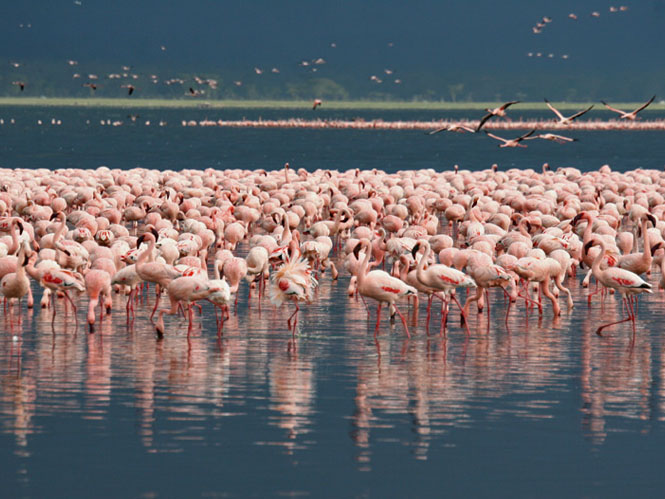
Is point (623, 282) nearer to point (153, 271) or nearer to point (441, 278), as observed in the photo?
point (441, 278)

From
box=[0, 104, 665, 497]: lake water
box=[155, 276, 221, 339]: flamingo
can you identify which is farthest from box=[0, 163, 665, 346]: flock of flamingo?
box=[0, 104, 665, 497]: lake water

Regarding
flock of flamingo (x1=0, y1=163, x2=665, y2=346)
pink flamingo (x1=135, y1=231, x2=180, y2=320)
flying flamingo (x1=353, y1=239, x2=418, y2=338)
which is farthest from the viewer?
pink flamingo (x1=135, y1=231, x2=180, y2=320)

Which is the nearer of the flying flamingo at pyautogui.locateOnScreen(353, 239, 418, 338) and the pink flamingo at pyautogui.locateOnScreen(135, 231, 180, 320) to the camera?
the flying flamingo at pyautogui.locateOnScreen(353, 239, 418, 338)

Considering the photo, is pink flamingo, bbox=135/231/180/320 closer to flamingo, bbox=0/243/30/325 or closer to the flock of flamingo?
the flock of flamingo

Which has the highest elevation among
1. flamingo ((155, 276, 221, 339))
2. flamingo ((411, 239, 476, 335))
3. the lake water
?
flamingo ((411, 239, 476, 335))

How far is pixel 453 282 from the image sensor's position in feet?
65.9

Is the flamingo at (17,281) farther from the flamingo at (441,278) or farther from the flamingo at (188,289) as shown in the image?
the flamingo at (441,278)

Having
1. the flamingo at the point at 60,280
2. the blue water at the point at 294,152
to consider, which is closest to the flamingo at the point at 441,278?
the flamingo at the point at 60,280

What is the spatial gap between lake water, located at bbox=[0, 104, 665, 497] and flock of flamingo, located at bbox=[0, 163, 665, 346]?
608 mm

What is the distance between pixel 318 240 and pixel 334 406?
11.4 meters

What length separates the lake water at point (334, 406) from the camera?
495 inches

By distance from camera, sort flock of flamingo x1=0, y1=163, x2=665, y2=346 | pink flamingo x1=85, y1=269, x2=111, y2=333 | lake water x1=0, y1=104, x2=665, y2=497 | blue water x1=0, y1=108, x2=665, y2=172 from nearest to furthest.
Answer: lake water x1=0, y1=104, x2=665, y2=497 → pink flamingo x1=85, y1=269, x2=111, y2=333 → flock of flamingo x1=0, y1=163, x2=665, y2=346 → blue water x1=0, y1=108, x2=665, y2=172

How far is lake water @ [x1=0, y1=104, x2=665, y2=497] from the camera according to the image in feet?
41.2

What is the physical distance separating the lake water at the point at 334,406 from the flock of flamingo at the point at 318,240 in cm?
61
